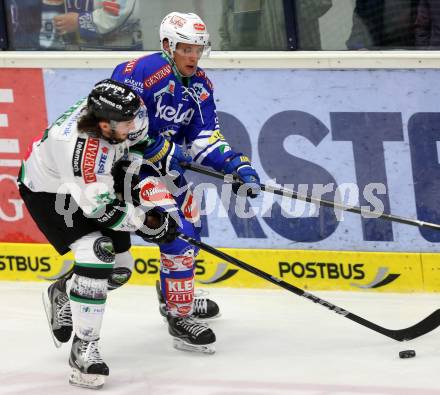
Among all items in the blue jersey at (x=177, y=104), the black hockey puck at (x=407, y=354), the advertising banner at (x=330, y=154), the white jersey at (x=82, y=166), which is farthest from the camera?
the advertising banner at (x=330, y=154)

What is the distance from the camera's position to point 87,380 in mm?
4516

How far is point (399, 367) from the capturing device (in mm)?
4594

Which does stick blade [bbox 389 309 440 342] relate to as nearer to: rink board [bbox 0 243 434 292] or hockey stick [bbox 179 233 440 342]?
hockey stick [bbox 179 233 440 342]

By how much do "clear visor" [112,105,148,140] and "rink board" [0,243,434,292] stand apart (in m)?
1.47

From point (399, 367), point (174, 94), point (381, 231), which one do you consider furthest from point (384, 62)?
point (399, 367)

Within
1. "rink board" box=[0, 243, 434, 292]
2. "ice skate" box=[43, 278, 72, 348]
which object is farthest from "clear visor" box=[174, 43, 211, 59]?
"rink board" box=[0, 243, 434, 292]

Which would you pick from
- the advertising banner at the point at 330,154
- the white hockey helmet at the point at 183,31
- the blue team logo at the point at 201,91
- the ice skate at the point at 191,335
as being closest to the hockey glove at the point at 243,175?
the blue team logo at the point at 201,91

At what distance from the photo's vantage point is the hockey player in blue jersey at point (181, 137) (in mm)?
4871

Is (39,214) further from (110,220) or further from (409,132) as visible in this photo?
(409,132)

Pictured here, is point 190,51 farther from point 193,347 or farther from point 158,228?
point 193,347

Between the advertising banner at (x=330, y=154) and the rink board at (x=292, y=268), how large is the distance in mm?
52

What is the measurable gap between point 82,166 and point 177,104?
779mm

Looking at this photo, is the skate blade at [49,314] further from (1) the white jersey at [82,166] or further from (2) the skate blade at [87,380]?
Answer: (1) the white jersey at [82,166]

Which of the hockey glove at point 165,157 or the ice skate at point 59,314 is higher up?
the hockey glove at point 165,157
